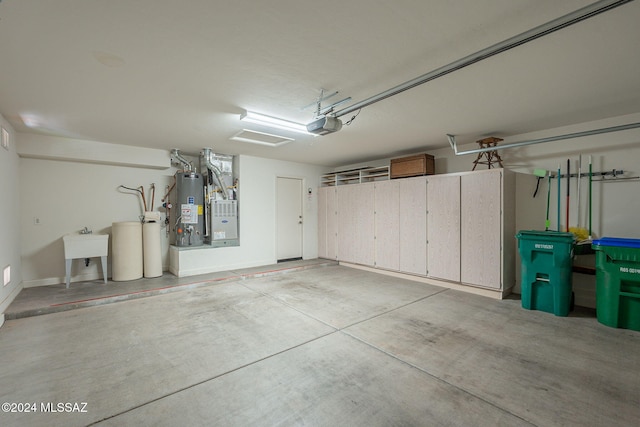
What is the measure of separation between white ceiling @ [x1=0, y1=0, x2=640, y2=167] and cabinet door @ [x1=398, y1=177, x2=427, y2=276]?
1.51m

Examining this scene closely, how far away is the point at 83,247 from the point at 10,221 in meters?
0.90

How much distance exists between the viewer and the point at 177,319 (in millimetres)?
3326

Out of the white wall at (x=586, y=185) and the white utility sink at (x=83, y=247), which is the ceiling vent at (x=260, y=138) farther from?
the white wall at (x=586, y=185)

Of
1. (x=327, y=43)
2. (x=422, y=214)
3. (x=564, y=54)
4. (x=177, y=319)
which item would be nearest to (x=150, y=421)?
(x=177, y=319)

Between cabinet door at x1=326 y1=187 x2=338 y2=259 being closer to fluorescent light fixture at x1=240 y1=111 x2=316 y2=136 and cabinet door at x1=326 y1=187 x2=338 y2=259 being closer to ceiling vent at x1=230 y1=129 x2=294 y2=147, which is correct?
ceiling vent at x1=230 y1=129 x2=294 y2=147

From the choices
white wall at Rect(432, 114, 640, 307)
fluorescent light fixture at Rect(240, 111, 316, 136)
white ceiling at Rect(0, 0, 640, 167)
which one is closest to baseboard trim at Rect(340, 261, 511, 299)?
white wall at Rect(432, 114, 640, 307)

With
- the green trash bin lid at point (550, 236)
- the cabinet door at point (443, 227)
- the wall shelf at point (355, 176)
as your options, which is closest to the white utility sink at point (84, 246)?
the wall shelf at point (355, 176)

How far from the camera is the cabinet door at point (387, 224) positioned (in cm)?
545

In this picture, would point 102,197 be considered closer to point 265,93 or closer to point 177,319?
point 177,319

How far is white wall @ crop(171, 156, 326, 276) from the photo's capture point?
542 centimetres

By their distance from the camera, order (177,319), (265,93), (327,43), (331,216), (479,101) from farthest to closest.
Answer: (331,216), (177,319), (479,101), (265,93), (327,43)

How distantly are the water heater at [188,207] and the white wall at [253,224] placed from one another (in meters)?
0.27

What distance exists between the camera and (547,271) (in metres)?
3.55

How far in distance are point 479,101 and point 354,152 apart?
2804 mm
